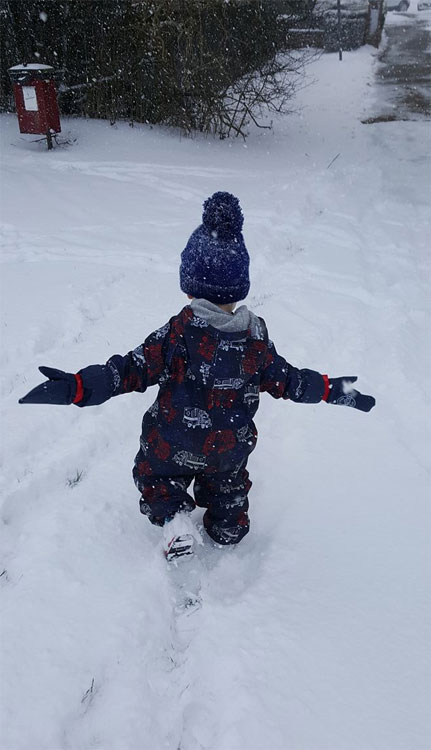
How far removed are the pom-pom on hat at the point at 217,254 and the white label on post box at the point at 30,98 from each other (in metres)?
7.10

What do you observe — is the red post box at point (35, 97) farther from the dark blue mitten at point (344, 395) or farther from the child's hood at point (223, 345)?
the dark blue mitten at point (344, 395)

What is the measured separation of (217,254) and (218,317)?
22cm

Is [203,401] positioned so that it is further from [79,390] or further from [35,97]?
Answer: [35,97]

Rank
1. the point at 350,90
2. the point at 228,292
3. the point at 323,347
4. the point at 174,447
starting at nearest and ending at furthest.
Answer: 1. the point at 228,292
2. the point at 174,447
3. the point at 323,347
4. the point at 350,90

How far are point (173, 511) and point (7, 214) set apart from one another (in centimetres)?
477

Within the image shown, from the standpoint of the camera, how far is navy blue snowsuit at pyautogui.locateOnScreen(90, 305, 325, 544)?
2.15 metres

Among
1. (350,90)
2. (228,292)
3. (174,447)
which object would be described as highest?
(228,292)

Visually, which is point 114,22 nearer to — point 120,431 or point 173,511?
point 120,431

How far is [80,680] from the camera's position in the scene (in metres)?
1.92

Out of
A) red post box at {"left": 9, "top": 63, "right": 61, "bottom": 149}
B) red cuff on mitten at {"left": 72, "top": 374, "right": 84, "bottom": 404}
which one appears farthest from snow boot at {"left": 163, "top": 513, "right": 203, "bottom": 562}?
red post box at {"left": 9, "top": 63, "right": 61, "bottom": 149}

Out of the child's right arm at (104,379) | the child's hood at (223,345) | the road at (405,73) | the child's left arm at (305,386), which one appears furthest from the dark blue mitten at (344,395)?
the road at (405,73)

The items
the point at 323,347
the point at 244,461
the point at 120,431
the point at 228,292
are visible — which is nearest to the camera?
the point at 228,292

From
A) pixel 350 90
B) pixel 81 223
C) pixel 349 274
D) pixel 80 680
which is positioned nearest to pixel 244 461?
pixel 80 680

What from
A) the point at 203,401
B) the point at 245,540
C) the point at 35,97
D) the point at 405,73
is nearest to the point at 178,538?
the point at 245,540
